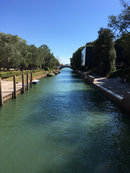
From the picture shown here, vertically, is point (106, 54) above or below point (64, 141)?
above

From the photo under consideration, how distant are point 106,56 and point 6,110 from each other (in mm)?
36595

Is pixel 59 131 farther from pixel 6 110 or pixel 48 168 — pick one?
pixel 6 110

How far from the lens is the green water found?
6.35 m

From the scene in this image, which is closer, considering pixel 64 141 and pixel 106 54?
pixel 64 141

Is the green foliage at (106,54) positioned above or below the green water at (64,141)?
above

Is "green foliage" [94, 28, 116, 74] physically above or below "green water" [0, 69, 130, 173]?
above

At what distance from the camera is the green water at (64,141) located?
6.35m

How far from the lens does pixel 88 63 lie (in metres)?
66.1

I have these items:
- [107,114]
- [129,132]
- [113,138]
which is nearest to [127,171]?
[113,138]

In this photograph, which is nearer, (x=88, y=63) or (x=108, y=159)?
(x=108, y=159)

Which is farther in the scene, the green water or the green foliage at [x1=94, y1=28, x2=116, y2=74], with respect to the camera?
the green foliage at [x1=94, y1=28, x2=116, y2=74]

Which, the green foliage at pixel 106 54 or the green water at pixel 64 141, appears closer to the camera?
the green water at pixel 64 141

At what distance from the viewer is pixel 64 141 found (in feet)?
27.5

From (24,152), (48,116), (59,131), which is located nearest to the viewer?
(24,152)
